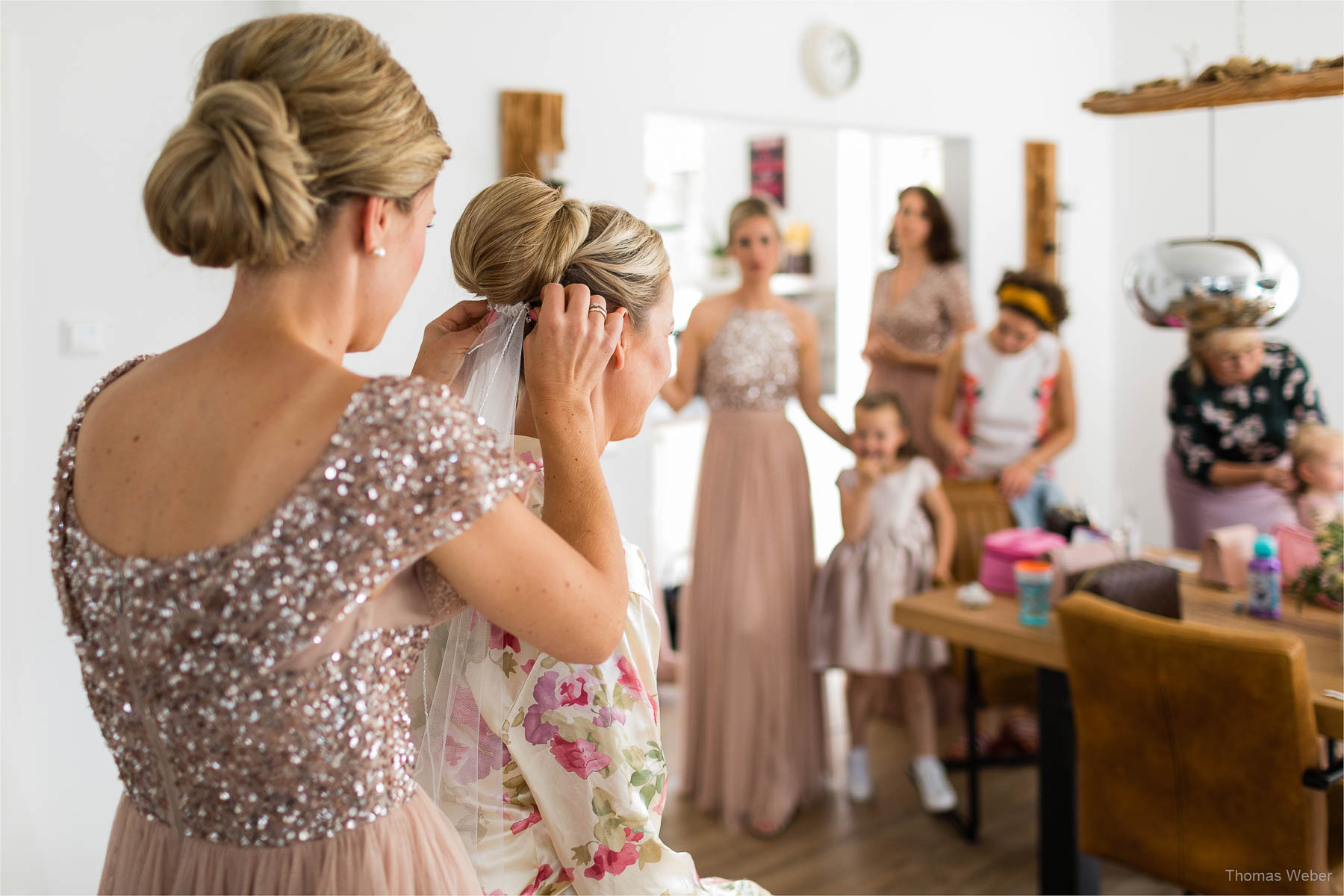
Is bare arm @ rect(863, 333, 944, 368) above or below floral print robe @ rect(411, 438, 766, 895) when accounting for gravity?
above

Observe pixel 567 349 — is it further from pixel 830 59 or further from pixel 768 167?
pixel 768 167

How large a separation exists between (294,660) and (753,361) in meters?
2.51

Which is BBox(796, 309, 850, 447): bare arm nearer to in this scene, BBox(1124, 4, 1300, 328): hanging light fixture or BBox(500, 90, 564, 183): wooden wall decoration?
BBox(500, 90, 564, 183): wooden wall decoration

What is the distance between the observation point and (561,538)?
996mm

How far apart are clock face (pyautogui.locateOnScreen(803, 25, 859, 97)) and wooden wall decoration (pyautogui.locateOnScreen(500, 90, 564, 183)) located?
1074 millimetres

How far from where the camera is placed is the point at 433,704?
1245mm

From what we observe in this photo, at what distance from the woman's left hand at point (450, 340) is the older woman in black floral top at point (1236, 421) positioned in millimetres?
2918

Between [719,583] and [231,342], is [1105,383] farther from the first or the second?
[231,342]

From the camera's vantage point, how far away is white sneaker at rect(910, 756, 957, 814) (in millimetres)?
3223

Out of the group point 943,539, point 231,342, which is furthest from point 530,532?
point 943,539

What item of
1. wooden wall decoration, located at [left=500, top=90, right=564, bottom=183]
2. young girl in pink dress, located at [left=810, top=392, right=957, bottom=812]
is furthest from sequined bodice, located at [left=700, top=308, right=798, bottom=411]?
wooden wall decoration, located at [left=500, top=90, right=564, bottom=183]

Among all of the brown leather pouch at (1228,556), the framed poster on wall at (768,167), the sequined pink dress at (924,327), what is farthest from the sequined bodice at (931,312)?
the brown leather pouch at (1228,556)

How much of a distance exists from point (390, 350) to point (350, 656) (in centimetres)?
216

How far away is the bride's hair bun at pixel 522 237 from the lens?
1323 millimetres
